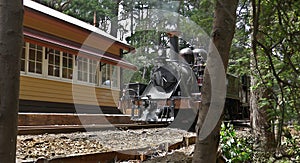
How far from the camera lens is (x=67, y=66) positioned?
11641 mm

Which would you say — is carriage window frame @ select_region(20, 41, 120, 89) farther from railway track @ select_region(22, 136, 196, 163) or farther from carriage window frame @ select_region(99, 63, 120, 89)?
railway track @ select_region(22, 136, 196, 163)

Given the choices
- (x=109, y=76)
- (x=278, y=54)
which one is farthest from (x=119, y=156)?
(x=109, y=76)

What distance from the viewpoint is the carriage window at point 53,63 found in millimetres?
10773

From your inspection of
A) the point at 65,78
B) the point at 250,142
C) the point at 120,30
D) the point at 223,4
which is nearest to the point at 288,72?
the point at 223,4

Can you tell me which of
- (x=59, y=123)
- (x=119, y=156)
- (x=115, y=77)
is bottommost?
(x=119, y=156)

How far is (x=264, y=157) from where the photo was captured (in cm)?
438

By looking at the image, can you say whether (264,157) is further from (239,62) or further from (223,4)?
(223,4)

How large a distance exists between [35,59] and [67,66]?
1.63m

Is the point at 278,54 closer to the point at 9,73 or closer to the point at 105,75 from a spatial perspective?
the point at 9,73

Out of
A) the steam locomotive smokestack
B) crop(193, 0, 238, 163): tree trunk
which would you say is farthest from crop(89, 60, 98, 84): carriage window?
crop(193, 0, 238, 163): tree trunk

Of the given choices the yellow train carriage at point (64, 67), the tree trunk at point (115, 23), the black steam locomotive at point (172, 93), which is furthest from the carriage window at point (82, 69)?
the tree trunk at point (115, 23)

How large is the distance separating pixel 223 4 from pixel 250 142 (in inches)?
153

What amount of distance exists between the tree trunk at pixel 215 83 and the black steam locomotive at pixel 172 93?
7.19m

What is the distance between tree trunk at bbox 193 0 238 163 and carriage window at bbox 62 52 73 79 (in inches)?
405
